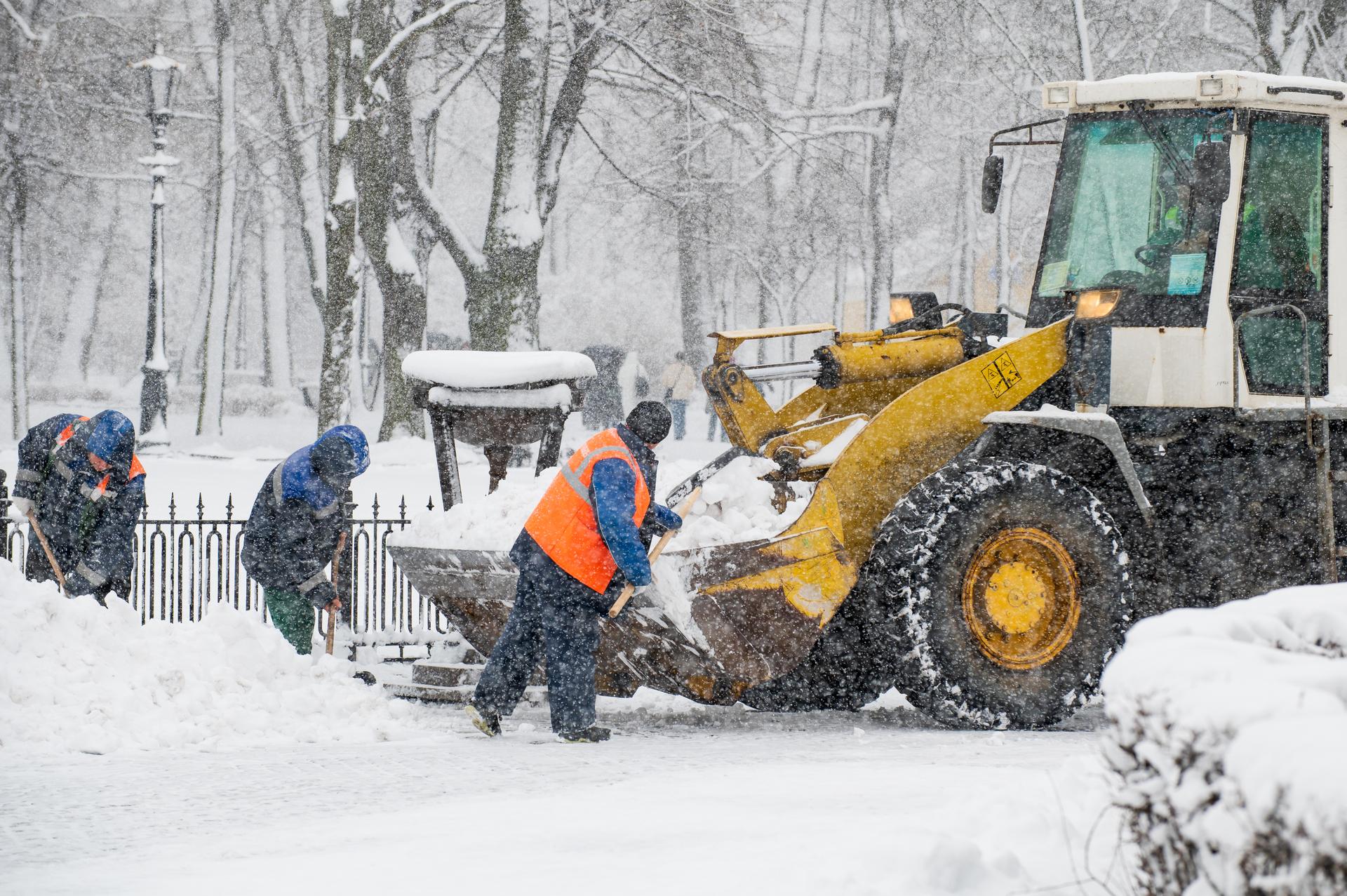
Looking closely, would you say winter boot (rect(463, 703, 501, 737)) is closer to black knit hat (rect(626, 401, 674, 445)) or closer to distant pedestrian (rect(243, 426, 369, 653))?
black knit hat (rect(626, 401, 674, 445))

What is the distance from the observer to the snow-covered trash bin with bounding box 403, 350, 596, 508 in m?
9.31

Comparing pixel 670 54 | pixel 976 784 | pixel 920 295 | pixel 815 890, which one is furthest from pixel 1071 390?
pixel 670 54

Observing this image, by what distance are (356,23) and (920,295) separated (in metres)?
11.6

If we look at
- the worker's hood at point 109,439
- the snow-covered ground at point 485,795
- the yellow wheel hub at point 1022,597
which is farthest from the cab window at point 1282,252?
the worker's hood at point 109,439

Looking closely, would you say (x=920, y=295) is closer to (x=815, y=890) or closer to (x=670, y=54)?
(x=815, y=890)

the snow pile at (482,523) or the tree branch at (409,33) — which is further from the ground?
the tree branch at (409,33)

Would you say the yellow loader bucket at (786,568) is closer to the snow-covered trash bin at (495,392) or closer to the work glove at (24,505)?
the snow-covered trash bin at (495,392)

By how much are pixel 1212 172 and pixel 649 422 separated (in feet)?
8.89

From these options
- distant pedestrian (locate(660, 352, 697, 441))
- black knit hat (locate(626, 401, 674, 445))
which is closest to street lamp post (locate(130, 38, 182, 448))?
distant pedestrian (locate(660, 352, 697, 441))

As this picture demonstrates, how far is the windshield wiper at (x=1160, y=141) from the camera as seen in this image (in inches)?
297

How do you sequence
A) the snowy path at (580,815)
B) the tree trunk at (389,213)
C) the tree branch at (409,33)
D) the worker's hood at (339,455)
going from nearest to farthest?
the snowy path at (580,815)
the worker's hood at (339,455)
the tree branch at (409,33)
the tree trunk at (389,213)

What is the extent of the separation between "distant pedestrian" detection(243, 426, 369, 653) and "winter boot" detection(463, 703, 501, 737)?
177cm

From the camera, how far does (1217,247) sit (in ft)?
24.8

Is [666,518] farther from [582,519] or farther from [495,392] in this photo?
[495,392]
